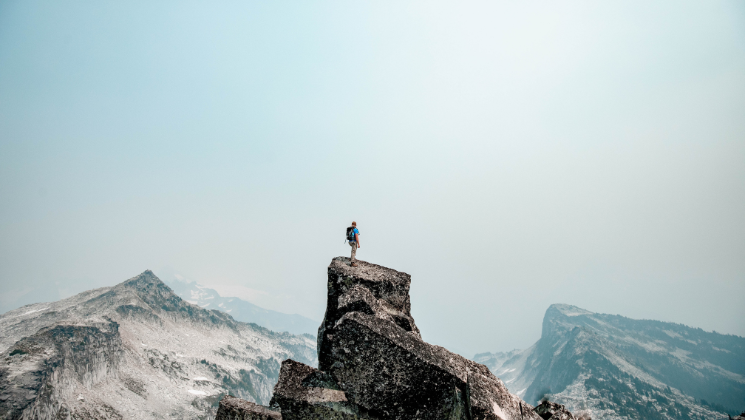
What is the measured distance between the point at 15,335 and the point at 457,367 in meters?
264

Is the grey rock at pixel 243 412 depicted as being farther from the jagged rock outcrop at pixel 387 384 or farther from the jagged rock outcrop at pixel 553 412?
the jagged rock outcrop at pixel 553 412

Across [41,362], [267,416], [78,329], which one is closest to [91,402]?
[41,362]

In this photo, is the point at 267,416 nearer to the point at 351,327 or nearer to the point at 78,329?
the point at 351,327

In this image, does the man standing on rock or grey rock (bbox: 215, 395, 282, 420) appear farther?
the man standing on rock

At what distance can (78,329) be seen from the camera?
127875mm

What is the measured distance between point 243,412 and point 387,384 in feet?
18.0

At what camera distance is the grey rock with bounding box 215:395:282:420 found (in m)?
11.2

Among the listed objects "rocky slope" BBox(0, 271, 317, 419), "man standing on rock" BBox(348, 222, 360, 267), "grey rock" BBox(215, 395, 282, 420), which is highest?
"man standing on rock" BBox(348, 222, 360, 267)

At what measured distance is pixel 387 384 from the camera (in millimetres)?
10266

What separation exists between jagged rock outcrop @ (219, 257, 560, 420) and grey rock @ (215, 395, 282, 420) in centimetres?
110

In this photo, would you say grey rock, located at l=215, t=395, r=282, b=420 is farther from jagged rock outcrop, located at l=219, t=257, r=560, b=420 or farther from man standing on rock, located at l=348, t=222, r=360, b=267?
man standing on rock, located at l=348, t=222, r=360, b=267

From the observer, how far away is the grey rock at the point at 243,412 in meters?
11.2

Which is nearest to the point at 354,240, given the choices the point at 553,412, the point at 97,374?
the point at 553,412

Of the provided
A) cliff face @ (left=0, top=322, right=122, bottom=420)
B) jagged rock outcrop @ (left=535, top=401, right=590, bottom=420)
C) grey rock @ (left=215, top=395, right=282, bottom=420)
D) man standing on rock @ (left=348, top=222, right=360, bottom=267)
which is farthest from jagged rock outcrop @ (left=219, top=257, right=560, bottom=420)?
cliff face @ (left=0, top=322, right=122, bottom=420)
